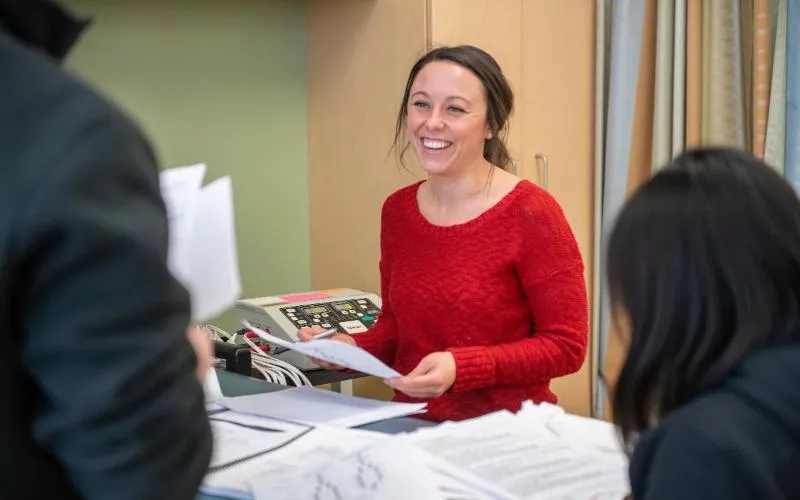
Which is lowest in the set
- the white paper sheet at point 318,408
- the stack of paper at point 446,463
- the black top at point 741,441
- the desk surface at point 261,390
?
the desk surface at point 261,390

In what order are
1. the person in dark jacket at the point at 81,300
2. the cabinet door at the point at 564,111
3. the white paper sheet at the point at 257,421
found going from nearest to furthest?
the person in dark jacket at the point at 81,300 → the white paper sheet at the point at 257,421 → the cabinet door at the point at 564,111

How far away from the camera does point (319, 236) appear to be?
2.84 m

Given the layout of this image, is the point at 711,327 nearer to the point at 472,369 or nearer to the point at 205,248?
the point at 205,248

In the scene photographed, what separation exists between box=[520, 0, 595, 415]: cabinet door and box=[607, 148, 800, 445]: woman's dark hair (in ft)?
5.92

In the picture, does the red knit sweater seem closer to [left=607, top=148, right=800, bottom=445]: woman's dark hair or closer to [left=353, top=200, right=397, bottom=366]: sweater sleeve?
[left=353, top=200, right=397, bottom=366]: sweater sleeve

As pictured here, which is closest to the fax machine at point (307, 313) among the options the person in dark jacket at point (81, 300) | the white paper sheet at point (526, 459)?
the white paper sheet at point (526, 459)

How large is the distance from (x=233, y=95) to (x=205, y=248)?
6.56 ft

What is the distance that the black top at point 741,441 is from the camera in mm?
738

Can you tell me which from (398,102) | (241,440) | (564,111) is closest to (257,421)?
(241,440)

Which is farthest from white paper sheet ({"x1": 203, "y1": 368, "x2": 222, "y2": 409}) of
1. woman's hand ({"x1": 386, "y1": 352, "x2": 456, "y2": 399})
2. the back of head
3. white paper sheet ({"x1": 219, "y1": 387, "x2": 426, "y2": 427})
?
the back of head

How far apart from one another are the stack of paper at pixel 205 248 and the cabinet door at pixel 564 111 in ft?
6.44

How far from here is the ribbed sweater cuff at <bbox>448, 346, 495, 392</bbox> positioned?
148 centimetres

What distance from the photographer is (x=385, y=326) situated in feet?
5.87

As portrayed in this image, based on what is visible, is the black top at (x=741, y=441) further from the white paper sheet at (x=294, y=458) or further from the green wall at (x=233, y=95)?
the green wall at (x=233, y=95)
